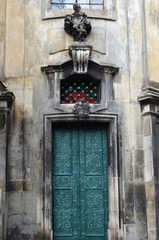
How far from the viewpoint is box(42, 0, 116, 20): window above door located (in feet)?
39.1

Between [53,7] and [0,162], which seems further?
[53,7]

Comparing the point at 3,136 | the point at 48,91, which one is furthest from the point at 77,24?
the point at 3,136

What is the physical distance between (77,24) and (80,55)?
807 mm

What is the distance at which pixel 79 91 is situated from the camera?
38.9ft

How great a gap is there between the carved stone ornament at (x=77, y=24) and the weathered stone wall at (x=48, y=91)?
8.2 inches

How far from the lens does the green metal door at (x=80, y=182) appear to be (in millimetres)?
11195

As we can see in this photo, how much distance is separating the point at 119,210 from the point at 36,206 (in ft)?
6.45

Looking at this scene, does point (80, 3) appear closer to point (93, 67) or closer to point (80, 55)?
point (80, 55)

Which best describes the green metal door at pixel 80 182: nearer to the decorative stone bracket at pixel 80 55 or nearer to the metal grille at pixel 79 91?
the metal grille at pixel 79 91

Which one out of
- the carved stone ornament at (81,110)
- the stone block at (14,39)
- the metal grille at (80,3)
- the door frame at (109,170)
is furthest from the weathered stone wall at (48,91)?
the carved stone ornament at (81,110)

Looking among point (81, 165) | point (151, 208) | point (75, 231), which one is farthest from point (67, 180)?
point (151, 208)

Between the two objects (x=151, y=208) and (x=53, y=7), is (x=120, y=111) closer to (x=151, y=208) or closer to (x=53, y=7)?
(x=151, y=208)

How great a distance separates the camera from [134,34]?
12172 mm

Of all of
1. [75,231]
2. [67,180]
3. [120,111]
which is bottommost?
[75,231]
